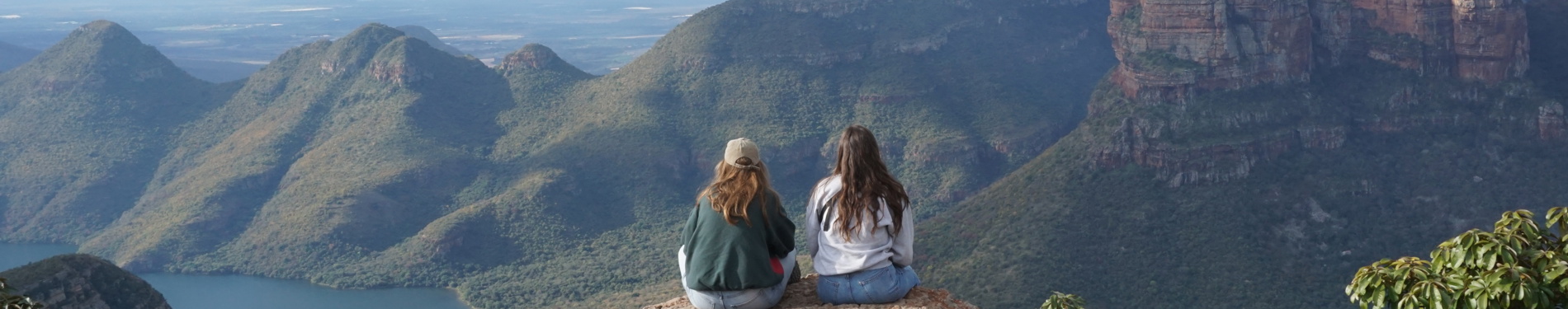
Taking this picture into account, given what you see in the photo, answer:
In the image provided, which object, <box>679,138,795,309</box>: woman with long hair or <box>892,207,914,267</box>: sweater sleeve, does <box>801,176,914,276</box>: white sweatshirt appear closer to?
<box>892,207,914,267</box>: sweater sleeve

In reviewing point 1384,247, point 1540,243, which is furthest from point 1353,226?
point 1540,243

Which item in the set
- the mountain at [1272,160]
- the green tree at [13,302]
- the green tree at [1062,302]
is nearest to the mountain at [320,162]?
the mountain at [1272,160]

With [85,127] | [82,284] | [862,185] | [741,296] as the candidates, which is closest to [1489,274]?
[862,185]

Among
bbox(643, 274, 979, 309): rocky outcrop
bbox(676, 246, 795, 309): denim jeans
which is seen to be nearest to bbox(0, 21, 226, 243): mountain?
bbox(643, 274, 979, 309): rocky outcrop

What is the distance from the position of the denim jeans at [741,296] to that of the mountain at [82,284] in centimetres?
2481

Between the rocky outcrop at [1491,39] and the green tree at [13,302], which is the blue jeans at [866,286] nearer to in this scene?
the green tree at [13,302]

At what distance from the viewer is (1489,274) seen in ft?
39.1

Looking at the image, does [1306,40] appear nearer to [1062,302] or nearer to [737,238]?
[1062,302]

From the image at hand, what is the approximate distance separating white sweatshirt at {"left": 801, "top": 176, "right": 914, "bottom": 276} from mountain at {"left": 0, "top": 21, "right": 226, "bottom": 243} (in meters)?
70.7

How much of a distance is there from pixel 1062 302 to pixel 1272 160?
3212 cm

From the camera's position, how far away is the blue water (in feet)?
198

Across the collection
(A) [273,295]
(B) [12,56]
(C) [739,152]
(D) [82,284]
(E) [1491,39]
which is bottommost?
(A) [273,295]

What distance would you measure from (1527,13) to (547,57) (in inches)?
2077

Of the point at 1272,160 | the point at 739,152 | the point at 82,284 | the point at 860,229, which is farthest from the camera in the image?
the point at 1272,160
